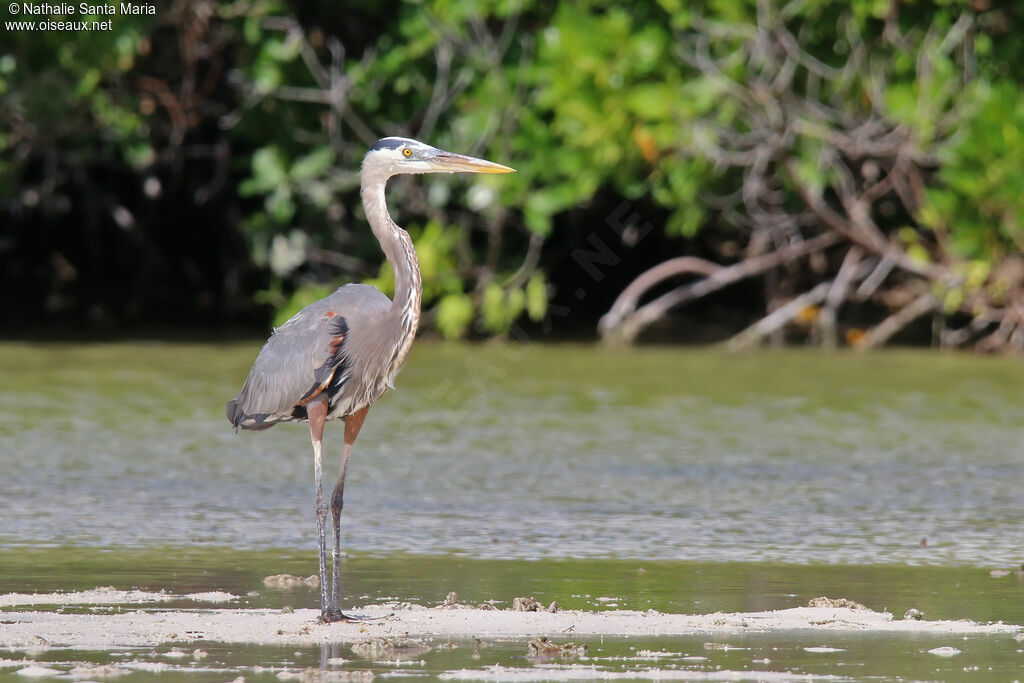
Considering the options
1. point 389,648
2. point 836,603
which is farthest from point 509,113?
point 389,648

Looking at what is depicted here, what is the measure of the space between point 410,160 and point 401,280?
1.42 ft

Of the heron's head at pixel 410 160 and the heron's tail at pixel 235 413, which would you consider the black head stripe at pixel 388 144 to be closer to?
the heron's head at pixel 410 160

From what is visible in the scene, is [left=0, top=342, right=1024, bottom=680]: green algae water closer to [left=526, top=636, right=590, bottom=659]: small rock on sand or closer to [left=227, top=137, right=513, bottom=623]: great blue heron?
[left=526, top=636, right=590, bottom=659]: small rock on sand

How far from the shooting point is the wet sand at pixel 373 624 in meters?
4.68

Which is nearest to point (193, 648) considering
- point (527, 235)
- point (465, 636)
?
point (465, 636)

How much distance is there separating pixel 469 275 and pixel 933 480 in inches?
237

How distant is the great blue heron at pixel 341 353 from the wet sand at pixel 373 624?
40 centimetres

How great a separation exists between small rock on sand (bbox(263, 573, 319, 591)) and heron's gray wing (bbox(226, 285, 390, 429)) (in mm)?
513

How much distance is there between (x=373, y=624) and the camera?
489 cm

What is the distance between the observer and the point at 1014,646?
4617mm

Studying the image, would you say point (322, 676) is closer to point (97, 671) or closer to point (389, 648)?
point (389, 648)

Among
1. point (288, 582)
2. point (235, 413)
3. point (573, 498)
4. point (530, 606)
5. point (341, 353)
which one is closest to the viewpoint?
point (530, 606)

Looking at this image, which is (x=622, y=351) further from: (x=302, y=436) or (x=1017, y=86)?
(x=302, y=436)

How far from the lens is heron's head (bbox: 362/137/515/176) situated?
5582mm
